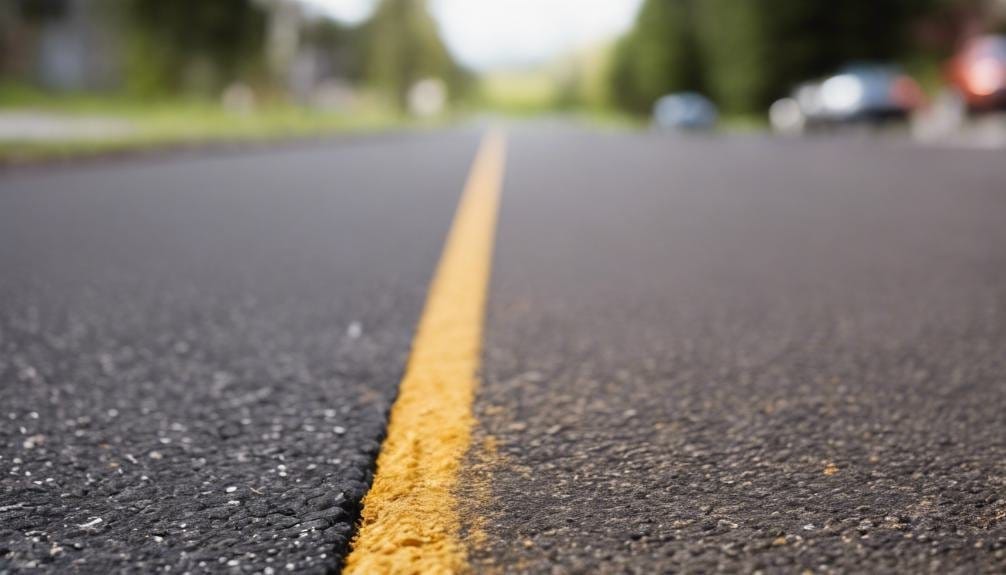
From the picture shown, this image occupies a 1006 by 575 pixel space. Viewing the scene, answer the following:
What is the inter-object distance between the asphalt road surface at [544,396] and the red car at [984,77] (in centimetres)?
1223

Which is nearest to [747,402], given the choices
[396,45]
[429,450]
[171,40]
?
[429,450]

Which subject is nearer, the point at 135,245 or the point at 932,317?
the point at 932,317

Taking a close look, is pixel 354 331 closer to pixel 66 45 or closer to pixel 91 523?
pixel 91 523

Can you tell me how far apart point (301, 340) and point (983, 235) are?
3.52 meters

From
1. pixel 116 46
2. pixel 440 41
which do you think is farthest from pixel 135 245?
pixel 440 41

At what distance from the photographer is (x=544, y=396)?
202 cm

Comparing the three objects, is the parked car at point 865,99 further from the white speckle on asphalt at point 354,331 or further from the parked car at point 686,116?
the white speckle on asphalt at point 354,331

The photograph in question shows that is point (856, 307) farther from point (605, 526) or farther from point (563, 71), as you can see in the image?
point (563, 71)

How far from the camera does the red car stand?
15531 millimetres

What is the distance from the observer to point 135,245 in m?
4.30

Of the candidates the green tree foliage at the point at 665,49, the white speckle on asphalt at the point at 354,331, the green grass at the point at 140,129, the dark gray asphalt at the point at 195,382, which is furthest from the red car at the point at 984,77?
the green tree foliage at the point at 665,49

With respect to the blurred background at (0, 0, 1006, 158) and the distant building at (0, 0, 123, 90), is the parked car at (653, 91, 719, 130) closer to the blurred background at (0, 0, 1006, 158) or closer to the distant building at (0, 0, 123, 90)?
the blurred background at (0, 0, 1006, 158)

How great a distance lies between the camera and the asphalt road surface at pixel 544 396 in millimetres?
1334

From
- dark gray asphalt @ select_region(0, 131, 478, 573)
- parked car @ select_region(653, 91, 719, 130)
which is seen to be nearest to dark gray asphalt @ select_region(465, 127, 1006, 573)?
dark gray asphalt @ select_region(0, 131, 478, 573)
